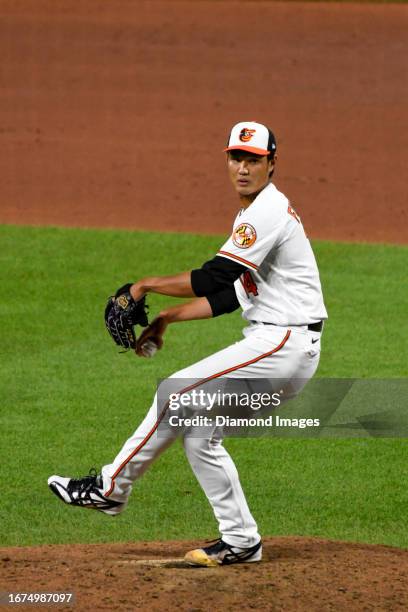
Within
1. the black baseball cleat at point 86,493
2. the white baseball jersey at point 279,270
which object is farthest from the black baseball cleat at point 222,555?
the white baseball jersey at point 279,270

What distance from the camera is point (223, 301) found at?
5832mm

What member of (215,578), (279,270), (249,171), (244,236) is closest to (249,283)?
(279,270)

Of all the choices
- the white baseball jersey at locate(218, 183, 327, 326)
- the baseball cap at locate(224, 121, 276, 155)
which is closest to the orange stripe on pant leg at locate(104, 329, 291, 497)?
the white baseball jersey at locate(218, 183, 327, 326)

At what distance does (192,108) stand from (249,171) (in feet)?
41.7

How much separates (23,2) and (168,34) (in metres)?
2.76

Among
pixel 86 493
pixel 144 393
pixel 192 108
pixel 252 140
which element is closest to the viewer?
pixel 252 140

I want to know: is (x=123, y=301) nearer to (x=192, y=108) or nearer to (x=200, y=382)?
(x=200, y=382)

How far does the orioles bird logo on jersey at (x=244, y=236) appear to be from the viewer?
18.1 feet

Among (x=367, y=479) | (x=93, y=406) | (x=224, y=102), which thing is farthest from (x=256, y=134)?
(x=224, y=102)

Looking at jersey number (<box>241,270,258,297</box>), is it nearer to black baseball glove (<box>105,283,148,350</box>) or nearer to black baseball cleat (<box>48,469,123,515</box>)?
black baseball glove (<box>105,283,148,350</box>)

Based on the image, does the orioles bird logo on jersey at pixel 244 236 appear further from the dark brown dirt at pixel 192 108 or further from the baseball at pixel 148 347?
the dark brown dirt at pixel 192 108

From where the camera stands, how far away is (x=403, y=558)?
585 cm

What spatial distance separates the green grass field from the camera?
275 inches

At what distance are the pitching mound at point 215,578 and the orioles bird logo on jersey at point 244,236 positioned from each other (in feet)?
4.72
